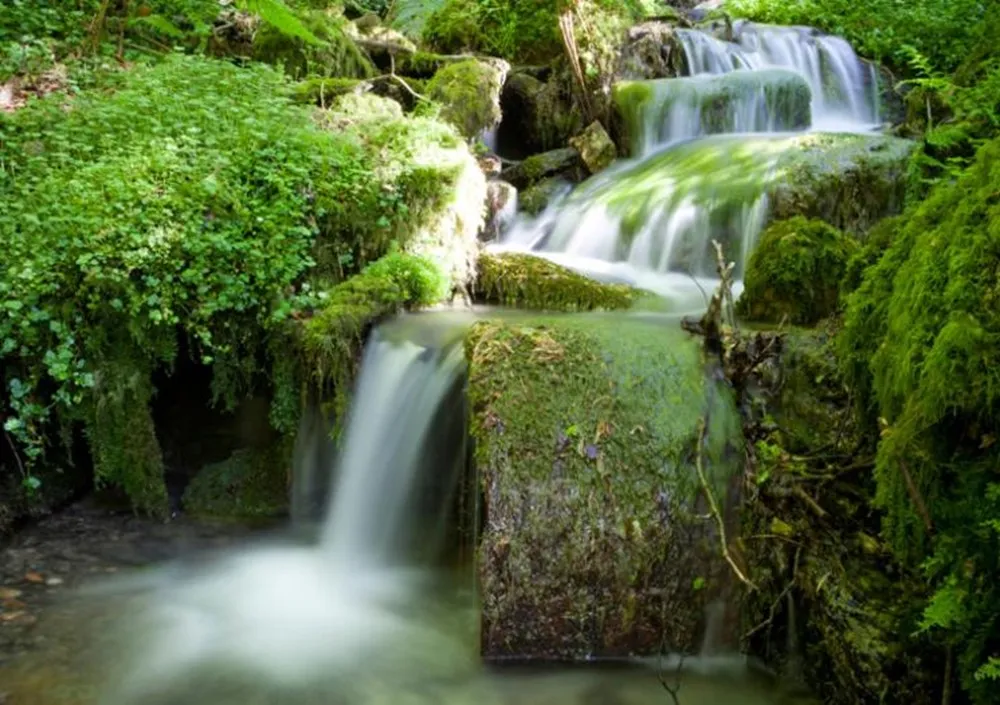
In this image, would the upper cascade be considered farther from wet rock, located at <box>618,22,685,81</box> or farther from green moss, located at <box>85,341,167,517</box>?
green moss, located at <box>85,341,167,517</box>

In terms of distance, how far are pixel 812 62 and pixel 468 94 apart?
5.51 meters

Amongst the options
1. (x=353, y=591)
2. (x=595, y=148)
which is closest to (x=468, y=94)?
(x=595, y=148)

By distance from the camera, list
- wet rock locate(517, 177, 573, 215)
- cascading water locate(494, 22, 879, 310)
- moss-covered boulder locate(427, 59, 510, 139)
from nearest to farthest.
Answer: cascading water locate(494, 22, 879, 310), moss-covered boulder locate(427, 59, 510, 139), wet rock locate(517, 177, 573, 215)

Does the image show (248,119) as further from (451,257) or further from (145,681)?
(145,681)

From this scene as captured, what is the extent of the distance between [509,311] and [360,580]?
2407 mm

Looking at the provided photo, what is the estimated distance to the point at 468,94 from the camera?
8.05 m

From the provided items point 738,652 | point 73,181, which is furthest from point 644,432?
point 73,181

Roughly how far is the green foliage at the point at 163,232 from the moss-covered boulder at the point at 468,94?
1.64 meters

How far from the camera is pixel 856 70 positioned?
35.0 ft

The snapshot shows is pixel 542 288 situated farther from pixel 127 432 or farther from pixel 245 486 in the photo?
pixel 127 432

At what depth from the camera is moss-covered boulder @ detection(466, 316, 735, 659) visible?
11.9 ft

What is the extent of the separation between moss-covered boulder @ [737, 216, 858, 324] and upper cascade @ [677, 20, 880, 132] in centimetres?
518

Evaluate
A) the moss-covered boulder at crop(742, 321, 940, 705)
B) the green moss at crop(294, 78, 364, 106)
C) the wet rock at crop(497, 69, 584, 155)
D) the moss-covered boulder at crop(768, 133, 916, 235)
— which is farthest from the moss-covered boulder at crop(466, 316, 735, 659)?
the wet rock at crop(497, 69, 584, 155)

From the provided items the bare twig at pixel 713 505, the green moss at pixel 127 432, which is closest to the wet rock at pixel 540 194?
the green moss at pixel 127 432
